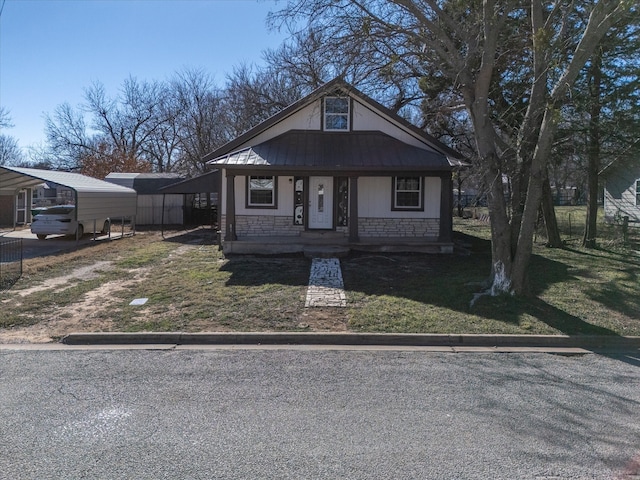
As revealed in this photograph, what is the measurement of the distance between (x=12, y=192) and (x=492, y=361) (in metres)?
26.3

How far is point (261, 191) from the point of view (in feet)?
53.9

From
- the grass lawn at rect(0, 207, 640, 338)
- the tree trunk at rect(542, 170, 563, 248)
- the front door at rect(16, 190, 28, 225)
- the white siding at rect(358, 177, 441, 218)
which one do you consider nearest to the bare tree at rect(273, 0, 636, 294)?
the grass lawn at rect(0, 207, 640, 338)

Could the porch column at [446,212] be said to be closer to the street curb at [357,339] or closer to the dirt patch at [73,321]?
the street curb at [357,339]

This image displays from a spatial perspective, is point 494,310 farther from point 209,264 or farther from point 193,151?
point 193,151

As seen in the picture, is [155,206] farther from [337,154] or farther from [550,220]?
[550,220]

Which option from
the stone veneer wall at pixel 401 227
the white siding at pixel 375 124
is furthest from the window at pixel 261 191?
the white siding at pixel 375 124

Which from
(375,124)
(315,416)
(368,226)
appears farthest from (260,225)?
(315,416)

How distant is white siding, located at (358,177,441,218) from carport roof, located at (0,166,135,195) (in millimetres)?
10882

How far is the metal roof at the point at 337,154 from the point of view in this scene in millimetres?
14617

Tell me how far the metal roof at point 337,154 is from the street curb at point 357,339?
8.11 metres

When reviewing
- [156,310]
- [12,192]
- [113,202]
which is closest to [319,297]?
[156,310]

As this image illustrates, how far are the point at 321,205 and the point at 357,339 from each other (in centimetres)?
958

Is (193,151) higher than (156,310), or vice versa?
(193,151)

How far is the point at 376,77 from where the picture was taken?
1097 cm
